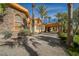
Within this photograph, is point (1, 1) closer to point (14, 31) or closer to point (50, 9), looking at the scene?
point (14, 31)

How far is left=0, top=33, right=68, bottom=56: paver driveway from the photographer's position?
3.07 m

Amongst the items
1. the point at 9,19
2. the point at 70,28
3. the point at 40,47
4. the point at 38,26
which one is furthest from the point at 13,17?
the point at 70,28

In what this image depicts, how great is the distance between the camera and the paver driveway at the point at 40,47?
307 cm

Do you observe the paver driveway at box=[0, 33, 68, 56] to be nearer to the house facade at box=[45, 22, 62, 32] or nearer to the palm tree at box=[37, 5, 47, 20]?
the house facade at box=[45, 22, 62, 32]

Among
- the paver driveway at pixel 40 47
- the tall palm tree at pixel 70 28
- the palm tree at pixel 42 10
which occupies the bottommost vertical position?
the paver driveway at pixel 40 47

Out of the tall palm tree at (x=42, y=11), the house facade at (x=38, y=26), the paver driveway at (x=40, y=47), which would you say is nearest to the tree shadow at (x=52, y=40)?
the paver driveway at (x=40, y=47)

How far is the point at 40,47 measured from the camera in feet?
10.2

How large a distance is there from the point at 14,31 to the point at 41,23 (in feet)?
1.28

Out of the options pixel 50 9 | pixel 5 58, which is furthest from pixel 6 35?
pixel 50 9

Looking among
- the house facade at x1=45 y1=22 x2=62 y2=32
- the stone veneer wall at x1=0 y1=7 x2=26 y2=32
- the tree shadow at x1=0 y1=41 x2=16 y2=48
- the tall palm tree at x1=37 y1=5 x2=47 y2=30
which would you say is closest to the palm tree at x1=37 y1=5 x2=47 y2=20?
the tall palm tree at x1=37 y1=5 x2=47 y2=30

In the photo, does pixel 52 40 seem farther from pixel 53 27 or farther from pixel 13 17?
pixel 13 17

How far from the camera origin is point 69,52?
3.07m

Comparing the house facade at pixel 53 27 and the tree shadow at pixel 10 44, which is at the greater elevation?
the house facade at pixel 53 27

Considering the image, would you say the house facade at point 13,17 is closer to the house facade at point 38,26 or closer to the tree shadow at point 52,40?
the house facade at point 38,26
